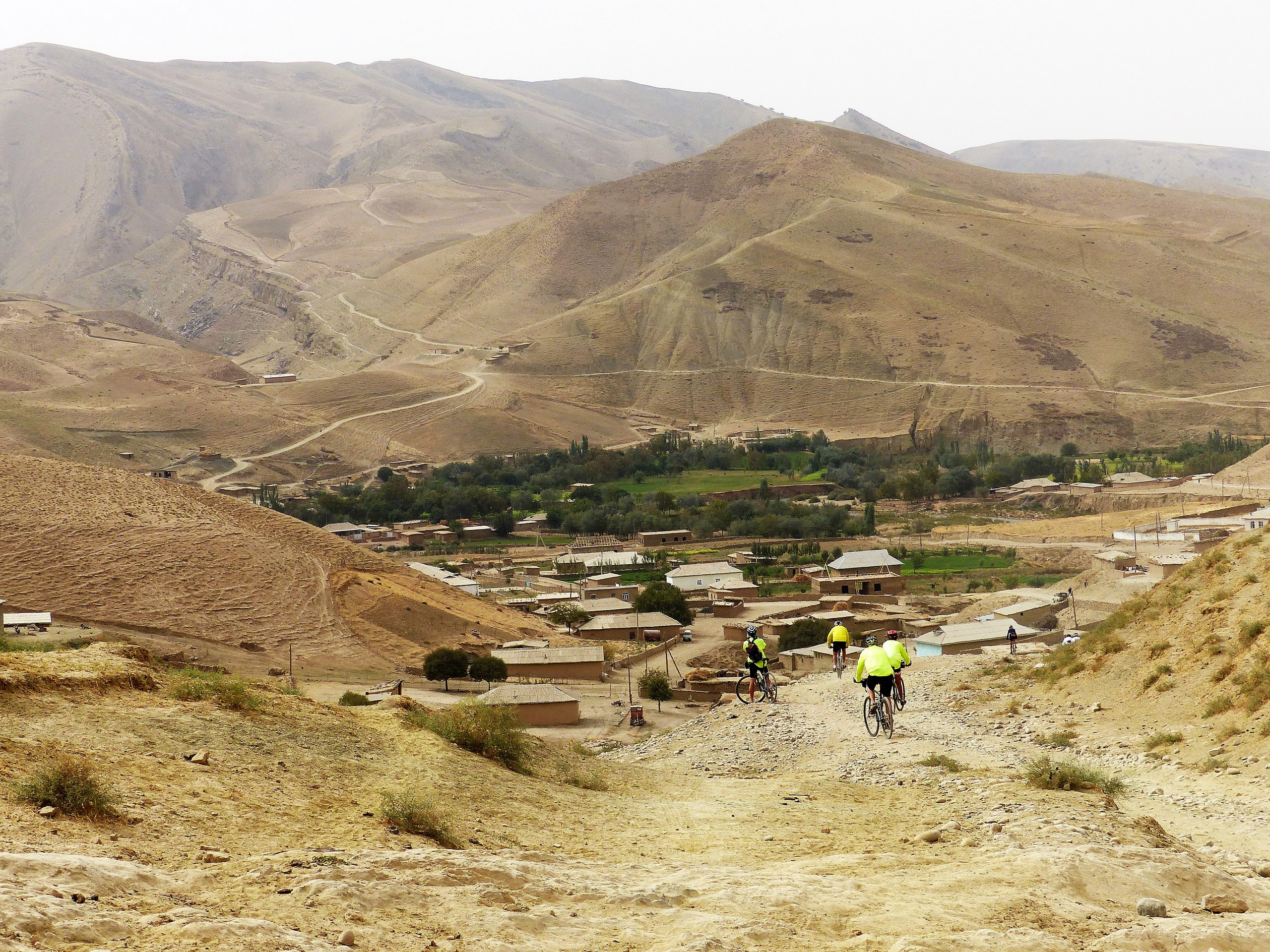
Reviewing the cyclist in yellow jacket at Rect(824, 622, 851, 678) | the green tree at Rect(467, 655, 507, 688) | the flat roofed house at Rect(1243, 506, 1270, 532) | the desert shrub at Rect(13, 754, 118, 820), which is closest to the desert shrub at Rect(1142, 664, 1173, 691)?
the cyclist in yellow jacket at Rect(824, 622, 851, 678)

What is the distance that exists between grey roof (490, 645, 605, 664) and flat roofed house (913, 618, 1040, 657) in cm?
831

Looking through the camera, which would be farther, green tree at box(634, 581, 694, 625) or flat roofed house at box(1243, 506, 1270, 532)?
flat roofed house at box(1243, 506, 1270, 532)

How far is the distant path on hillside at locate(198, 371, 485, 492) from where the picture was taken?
86375 millimetres

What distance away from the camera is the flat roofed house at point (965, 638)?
32.6 meters

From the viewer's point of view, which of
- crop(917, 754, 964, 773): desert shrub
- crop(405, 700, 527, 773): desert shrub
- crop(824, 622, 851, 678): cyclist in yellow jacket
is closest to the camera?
crop(405, 700, 527, 773): desert shrub

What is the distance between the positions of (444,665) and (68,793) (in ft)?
70.9

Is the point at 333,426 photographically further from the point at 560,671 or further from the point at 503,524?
the point at 560,671

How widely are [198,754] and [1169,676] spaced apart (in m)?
10.9

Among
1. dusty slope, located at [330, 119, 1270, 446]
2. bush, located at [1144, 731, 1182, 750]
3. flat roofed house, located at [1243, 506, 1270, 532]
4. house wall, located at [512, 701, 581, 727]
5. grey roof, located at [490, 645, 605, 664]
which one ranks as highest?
dusty slope, located at [330, 119, 1270, 446]

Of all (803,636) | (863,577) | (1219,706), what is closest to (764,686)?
(1219,706)

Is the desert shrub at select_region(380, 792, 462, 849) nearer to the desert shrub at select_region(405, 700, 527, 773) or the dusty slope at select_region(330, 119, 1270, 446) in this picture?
the desert shrub at select_region(405, 700, 527, 773)

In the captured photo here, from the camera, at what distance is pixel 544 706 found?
89.6ft

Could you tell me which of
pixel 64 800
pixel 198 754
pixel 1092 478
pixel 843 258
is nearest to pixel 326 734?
pixel 198 754

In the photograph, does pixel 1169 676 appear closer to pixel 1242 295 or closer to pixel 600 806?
pixel 600 806
